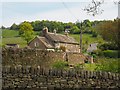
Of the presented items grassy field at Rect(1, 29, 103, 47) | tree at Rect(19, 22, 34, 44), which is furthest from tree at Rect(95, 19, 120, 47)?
grassy field at Rect(1, 29, 103, 47)

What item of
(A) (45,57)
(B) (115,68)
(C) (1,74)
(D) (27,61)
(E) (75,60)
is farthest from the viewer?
(E) (75,60)

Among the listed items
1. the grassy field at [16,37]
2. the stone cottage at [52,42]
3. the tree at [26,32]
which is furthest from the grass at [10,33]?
the stone cottage at [52,42]

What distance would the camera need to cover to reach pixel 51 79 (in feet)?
33.5

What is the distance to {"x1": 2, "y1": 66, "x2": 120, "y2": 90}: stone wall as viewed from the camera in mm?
10102

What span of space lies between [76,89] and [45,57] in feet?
63.4

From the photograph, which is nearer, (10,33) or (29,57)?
(29,57)

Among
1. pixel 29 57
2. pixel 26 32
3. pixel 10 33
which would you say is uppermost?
pixel 10 33

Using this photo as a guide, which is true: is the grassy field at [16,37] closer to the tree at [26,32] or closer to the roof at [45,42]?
the tree at [26,32]

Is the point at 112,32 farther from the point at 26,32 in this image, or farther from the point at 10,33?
the point at 10,33

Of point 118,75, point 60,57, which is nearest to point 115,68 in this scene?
point 118,75

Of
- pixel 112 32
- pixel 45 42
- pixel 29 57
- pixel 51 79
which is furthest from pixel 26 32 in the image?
pixel 51 79

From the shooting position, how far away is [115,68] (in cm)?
1377

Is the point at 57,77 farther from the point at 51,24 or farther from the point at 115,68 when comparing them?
the point at 51,24

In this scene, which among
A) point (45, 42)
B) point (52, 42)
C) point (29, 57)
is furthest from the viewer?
point (52, 42)
